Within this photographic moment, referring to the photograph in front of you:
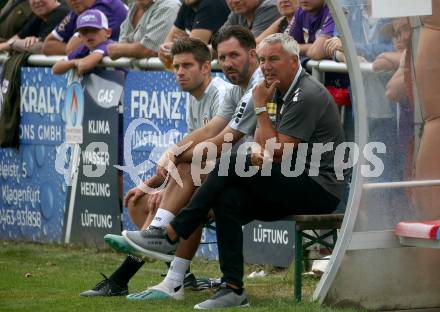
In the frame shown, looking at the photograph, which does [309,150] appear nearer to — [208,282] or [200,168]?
[200,168]

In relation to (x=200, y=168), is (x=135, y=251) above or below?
below

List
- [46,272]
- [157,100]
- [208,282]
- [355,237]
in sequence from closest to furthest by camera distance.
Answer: [355,237], [208,282], [46,272], [157,100]

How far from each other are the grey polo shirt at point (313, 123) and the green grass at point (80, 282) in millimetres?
849

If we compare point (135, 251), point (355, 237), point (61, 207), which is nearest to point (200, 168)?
point (135, 251)

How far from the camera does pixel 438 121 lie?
25.8 feet

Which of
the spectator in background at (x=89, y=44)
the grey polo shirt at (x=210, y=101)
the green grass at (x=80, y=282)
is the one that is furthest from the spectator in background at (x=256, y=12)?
the spectator in background at (x=89, y=44)

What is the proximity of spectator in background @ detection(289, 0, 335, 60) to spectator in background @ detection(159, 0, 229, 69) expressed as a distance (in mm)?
1180

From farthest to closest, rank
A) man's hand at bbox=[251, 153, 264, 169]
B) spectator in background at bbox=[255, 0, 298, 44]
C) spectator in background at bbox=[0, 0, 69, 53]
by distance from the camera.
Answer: spectator in background at bbox=[0, 0, 69, 53] → spectator in background at bbox=[255, 0, 298, 44] → man's hand at bbox=[251, 153, 264, 169]

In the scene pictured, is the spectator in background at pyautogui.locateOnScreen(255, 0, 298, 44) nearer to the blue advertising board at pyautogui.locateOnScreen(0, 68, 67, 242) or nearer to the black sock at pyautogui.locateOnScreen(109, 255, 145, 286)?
the black sock at pyautogui.locateOnScreen(109, 255, 145, 286)

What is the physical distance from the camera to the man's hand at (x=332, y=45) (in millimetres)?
9781

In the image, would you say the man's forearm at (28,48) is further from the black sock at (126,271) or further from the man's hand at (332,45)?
Result: the black sock at (126,271)

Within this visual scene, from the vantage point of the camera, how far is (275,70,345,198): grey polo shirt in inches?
318

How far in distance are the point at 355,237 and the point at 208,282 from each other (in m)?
1.86

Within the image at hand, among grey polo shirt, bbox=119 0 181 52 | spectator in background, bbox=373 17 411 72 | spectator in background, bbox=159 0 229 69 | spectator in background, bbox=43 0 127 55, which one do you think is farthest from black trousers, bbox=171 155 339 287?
spectator in background, bbox=43 0 127 55
